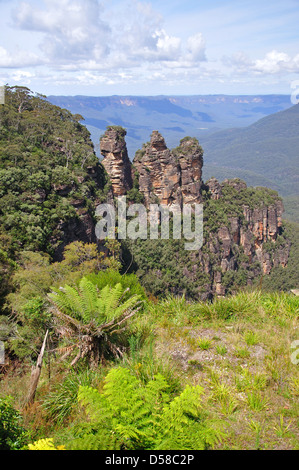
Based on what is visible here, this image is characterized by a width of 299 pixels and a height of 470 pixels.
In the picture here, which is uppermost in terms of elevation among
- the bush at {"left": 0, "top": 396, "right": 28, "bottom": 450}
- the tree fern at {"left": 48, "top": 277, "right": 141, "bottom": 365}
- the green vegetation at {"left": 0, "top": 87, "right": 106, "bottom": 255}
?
the green vegetation at {"left": 0, "top": 87, "right": 106, "bottom": 255}

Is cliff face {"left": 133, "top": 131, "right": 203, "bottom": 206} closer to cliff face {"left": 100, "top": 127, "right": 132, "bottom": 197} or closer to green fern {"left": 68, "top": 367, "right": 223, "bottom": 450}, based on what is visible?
cliff face {"left": 100, "top": 127, "right": 132, "bottom": 197}

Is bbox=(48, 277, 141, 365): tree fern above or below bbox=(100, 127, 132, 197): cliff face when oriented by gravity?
below

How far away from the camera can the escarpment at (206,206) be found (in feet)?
159

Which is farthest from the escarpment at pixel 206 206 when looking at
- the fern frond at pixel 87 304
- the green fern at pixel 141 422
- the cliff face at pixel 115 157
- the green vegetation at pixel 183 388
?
the green fern at pixel 141 422

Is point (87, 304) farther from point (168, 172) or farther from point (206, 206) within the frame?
point (206, 206)

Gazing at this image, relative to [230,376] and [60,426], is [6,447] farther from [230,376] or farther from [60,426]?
[230,376]

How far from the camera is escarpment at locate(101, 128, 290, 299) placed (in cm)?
4831

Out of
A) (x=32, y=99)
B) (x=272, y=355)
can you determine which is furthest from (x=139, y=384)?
(x=32, y=99)

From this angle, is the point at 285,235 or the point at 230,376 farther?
the point at 285,235

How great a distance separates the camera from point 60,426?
4.13m

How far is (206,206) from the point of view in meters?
55.4

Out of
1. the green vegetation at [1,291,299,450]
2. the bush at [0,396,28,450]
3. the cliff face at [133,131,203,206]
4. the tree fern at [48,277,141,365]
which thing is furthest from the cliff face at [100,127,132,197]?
the bush at [0,396,28,450]

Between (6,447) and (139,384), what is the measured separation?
64.0 inches

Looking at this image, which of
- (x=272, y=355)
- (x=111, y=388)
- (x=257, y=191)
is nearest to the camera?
(x=111, y=388)
